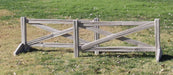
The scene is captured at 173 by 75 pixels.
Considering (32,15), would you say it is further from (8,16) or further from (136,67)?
(136,67)

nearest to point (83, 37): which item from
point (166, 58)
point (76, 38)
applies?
point (76, 38)

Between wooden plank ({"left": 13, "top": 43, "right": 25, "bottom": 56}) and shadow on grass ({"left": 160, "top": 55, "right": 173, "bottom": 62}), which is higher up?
wooden plank ({"left": 13, "top": 43, "right": 25, "bottom": 56})

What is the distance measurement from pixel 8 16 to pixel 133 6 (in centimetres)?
704

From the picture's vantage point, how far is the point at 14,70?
26.9ft

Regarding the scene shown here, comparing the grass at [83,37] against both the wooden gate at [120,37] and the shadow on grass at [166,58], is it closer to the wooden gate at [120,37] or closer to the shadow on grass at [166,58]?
the shadow on grass at [166,58]

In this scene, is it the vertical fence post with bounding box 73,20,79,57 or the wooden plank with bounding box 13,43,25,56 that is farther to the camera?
the wooden plank with bounding box 13,43,25,56

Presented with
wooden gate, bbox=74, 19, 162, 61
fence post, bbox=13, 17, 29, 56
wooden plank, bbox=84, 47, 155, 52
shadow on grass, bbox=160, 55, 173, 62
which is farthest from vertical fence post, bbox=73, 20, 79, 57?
shadow on grass, bbox=160, 55, 173, 62

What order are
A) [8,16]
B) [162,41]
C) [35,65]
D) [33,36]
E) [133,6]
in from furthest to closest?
1. [133,6]
2. [8,16]
3. [33,36]
4. [162,41]
5. [35,65]

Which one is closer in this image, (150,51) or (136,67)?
(136,67)

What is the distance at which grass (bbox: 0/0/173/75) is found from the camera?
818 cm

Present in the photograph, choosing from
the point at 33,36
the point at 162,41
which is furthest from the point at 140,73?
the point at 33,36

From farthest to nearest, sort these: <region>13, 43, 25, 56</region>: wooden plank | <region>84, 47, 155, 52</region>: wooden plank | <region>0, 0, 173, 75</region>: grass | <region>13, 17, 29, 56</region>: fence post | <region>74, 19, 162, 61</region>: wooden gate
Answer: <region>13, 17, 29, 56</region>: fence post, <region>13, 43, 25, 56</region>: wooden plank, <region>84, 47, 155, 52</region>: wooden plank, <region>74, 19, 162, 61</region>: wooden gate, <region>0, 0, 173, 75</region>: grass

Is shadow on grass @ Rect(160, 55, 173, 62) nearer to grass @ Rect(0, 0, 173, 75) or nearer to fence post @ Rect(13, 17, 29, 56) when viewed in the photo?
grass @ Rect(0, 0, 173, 75)

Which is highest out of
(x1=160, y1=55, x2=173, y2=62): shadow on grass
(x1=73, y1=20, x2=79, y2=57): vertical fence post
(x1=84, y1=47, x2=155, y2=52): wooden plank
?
(x1=73, y1=20, x2=79, y2=57): vertical fence post
